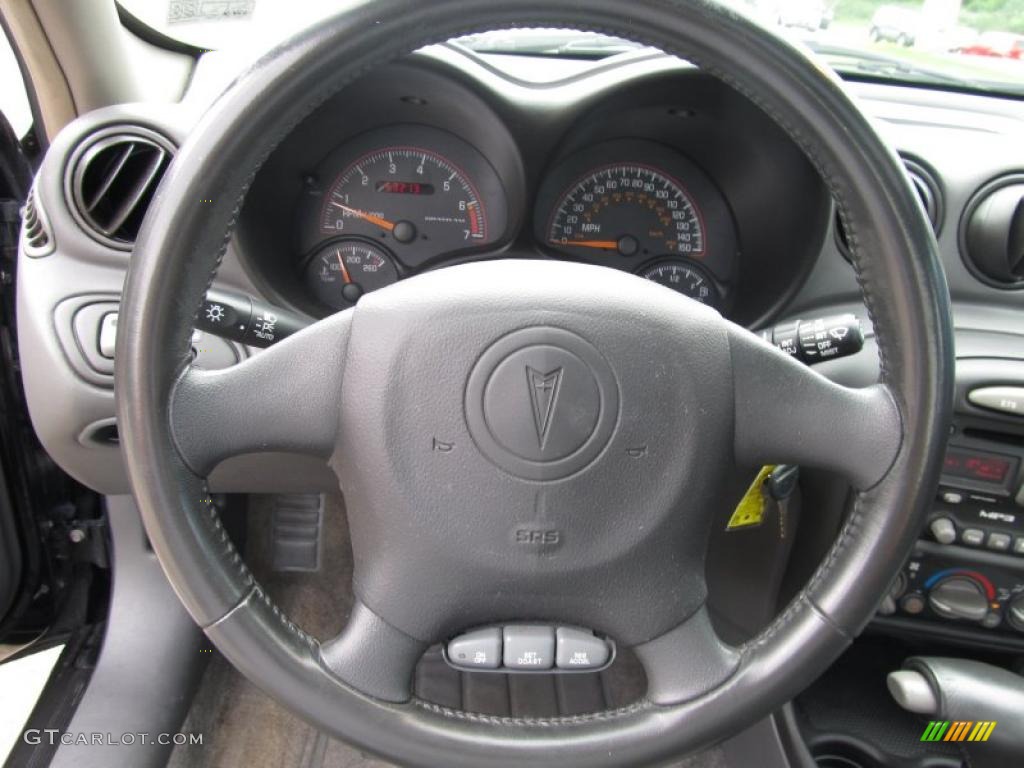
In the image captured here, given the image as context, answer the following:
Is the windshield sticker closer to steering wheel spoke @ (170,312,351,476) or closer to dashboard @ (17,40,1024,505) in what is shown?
dashboard @ (17,40,1024,505)

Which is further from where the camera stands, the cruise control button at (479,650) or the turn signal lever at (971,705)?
the turn signal lever at (971,705)

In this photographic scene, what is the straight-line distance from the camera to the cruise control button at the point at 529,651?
0.84 metres

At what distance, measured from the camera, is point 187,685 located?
5.06ft

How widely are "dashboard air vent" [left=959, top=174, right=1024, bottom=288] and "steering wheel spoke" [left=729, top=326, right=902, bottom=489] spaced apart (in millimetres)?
653

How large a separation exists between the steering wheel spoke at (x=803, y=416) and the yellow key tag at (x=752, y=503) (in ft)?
0.63

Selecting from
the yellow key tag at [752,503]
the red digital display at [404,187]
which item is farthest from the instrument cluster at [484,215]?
the yellow key tag at [752,503]

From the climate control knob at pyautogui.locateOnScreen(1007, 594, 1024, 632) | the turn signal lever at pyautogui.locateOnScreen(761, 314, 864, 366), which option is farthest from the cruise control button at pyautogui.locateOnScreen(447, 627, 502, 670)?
the climate control knob at pyautogui.locateOnScreen(1007, 594, 1024, 632)

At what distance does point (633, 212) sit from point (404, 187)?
1.18 ft

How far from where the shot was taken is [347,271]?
1.47 m

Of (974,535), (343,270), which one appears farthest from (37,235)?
(974,535)

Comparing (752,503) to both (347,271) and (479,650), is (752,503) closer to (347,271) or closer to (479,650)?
(479,650)

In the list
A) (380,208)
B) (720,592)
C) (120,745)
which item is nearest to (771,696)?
(720,592)

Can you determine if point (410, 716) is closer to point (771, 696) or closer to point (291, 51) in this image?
point (771, 696)

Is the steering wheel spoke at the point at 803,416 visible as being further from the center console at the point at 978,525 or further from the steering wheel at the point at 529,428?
the center console at the point at 978,525
